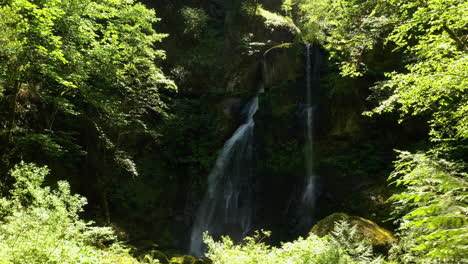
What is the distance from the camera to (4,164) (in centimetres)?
770

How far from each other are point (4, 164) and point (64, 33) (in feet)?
12.8

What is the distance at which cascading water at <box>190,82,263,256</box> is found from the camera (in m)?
12.9

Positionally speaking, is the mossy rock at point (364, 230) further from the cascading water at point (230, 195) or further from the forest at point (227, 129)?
the cascading water at point (230, 195)

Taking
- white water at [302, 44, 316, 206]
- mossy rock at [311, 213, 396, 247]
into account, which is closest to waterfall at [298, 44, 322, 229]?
white water at [302, 44, 316, 206]

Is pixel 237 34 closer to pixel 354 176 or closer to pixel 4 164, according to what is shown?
Result: pixel 354 176

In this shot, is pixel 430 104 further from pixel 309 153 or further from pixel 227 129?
pixel 227 129

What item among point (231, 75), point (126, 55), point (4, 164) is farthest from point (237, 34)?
point (4, 164)

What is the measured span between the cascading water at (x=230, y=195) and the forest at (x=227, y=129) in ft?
0.22

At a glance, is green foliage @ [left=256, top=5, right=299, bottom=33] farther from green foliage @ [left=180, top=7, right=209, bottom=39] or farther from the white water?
the white water

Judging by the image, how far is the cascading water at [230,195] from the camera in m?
12.9

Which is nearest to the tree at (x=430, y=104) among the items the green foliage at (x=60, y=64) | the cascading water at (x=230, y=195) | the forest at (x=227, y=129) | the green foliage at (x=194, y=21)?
the forest at (x=227, y=129)

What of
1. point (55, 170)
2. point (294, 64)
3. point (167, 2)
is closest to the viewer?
point (55, 170)

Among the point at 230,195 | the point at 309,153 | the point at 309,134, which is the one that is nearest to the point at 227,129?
the point at 230,195

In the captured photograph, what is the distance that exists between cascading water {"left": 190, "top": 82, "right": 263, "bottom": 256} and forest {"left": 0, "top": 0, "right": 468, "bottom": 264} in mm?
66
